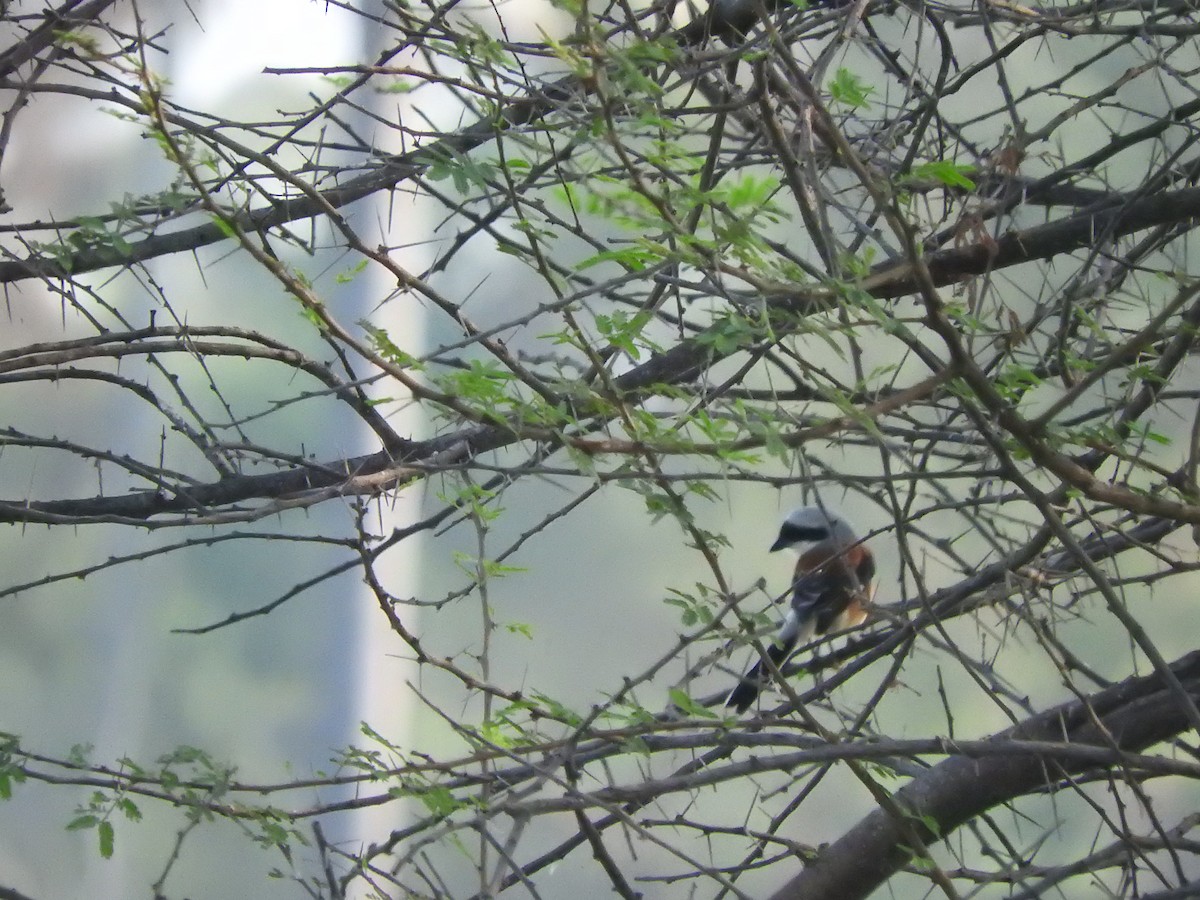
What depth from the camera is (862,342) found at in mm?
3004

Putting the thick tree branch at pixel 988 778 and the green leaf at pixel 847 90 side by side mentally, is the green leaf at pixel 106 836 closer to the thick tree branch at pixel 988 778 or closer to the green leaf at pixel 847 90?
the thick tree branch at pixel 988 778

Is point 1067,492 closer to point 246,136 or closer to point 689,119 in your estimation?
point 689,119

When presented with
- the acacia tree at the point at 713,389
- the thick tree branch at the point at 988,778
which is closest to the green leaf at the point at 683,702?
the acacia tree at the point at 713,389

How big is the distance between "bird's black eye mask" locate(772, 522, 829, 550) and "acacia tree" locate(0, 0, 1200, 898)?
225mm

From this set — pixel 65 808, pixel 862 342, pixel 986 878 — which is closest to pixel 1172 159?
pixel 986 878

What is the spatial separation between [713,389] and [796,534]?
1.59 meters

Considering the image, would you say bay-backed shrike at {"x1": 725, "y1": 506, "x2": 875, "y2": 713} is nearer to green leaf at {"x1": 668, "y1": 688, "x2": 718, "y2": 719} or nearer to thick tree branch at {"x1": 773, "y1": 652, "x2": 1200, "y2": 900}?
thick tree branch at {"x1": 773, "y1": 652, "x2": 1200, "y2": 900}

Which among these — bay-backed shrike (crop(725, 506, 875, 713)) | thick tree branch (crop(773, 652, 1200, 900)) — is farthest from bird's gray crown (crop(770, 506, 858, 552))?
thick tree branch (crop(773, 652, 1200, 900))

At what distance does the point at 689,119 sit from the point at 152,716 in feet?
6.76

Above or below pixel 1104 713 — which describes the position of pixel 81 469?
above

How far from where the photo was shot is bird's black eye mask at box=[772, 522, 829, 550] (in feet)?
10.8

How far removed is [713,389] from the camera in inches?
72.1

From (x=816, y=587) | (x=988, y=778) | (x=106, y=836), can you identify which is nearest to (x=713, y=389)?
(x=988, y=778)

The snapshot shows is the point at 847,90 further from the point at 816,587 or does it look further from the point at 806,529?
the point at 806,529
